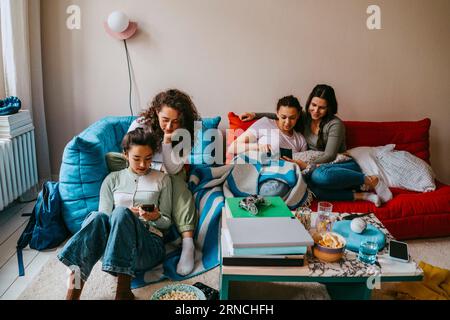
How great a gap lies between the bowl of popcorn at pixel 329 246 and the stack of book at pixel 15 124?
195 cm

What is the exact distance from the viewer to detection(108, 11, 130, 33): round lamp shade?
2.64 meters

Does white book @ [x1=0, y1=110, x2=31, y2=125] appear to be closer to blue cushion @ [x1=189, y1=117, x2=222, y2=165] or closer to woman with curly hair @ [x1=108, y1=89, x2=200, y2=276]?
woman with curly hair @ [x1=108, y1=89, x2=200, y2=276]

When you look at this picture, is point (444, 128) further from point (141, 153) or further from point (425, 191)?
point (141, 153)

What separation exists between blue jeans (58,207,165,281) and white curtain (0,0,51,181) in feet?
4.73

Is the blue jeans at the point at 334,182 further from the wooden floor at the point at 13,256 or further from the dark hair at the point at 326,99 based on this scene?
the wooden floor at the point at 13,256

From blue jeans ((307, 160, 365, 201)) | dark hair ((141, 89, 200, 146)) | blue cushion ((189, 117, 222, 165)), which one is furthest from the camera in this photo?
blue cushion ((189, 117, 222, 165))

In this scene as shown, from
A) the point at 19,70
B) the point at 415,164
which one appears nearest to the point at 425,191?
the point at 415,164

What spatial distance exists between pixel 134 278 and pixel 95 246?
0.33 m

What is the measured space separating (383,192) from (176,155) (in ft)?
4.21

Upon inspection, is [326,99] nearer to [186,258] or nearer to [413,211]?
[413,211]

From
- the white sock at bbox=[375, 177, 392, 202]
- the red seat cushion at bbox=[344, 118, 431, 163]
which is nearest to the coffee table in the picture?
the white sock at bbox=[375, 177, 392, 202]

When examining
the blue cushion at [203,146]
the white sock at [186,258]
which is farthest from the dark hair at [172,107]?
the white sock at [186,258]

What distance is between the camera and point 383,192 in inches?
94.2
